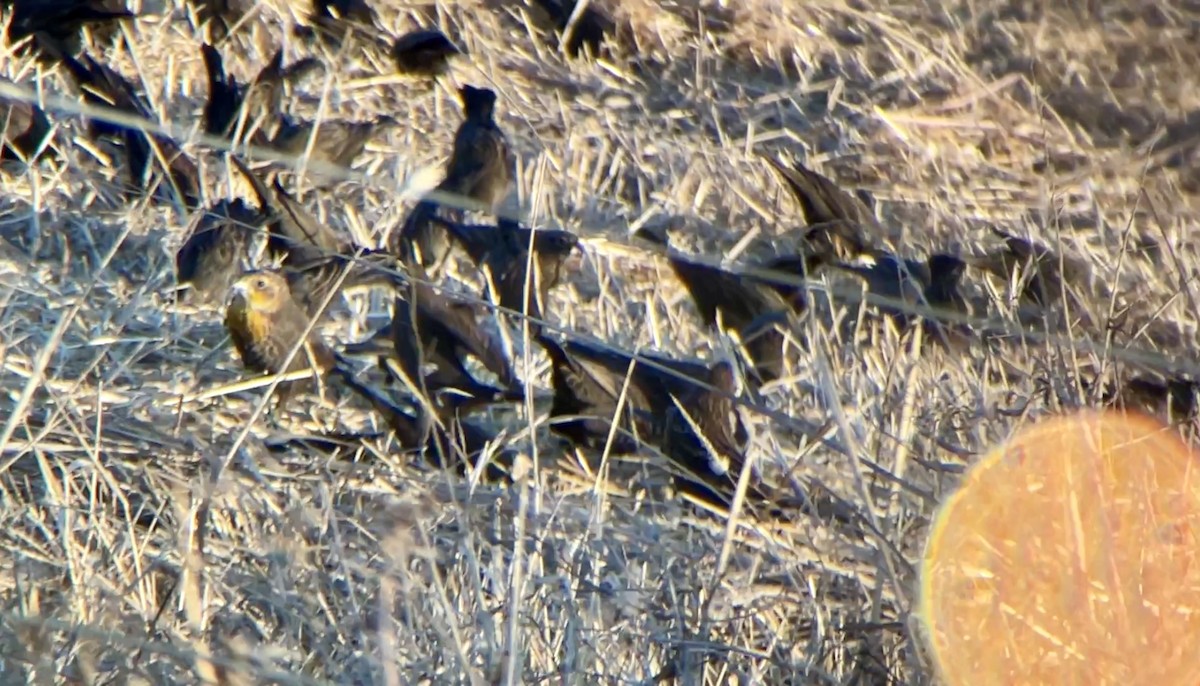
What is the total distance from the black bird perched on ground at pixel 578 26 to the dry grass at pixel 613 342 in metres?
0.08

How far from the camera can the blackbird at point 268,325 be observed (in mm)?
3549

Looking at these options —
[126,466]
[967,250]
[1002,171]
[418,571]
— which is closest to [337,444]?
[126,466]

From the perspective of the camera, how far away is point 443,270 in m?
4.03

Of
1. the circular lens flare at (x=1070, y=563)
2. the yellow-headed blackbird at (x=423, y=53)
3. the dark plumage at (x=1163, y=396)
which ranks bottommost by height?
the yellow-headed blackbird at (x=423, y=53)

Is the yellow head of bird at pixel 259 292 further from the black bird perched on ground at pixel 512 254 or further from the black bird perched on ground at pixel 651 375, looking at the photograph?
the black bird perched on ground at pixel 651 375

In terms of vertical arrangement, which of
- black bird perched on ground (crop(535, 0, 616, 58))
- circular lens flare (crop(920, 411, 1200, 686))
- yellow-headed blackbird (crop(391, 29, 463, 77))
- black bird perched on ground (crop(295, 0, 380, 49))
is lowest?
black bird perched on ground (crop(535, 0, 616, 58))

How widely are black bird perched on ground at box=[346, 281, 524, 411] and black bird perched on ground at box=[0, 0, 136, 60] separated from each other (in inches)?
66.2

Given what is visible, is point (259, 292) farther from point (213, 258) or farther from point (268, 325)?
point (213, 258)

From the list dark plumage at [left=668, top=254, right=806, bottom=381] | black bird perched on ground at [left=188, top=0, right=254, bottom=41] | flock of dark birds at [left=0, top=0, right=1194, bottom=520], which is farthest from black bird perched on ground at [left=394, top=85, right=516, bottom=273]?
black bird perched on ground at [left=188, top=0, right=254, bottom=41]

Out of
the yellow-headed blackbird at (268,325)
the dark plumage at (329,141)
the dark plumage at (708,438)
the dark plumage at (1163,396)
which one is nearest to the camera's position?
the dark plumage at (1163,396)


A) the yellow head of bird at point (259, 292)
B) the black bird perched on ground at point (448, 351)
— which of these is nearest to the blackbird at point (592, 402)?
the black bird perched on ground at point (448, 351)

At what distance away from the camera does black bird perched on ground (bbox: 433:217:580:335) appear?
144 inches

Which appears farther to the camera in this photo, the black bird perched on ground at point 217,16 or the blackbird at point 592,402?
the black bird perched on ground at point 217,16

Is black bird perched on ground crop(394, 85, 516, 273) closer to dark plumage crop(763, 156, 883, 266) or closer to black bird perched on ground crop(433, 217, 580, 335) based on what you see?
black bird perched on ground crop(433, 217, 580, 335)
